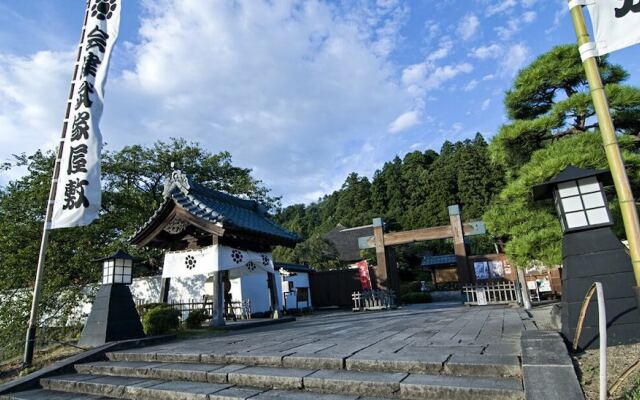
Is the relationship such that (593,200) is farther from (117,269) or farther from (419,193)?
(419,193)

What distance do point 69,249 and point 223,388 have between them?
12.1m

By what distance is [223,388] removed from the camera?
3648 millimetres

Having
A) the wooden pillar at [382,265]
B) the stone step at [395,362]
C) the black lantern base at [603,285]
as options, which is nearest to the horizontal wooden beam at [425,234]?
the wooden pillar at [382,265]

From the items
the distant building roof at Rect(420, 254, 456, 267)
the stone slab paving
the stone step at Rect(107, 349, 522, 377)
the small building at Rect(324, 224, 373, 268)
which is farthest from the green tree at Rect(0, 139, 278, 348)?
the distant building roof at Rect(420, 254, 456, 267)

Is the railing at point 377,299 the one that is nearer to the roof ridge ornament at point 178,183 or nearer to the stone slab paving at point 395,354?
the roof ridge ornament at point 178,183

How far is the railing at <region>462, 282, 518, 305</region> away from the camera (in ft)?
44.0

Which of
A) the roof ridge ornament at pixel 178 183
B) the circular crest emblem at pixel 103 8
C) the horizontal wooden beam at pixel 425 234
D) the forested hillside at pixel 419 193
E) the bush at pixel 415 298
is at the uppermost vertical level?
the forested hillside at pixel 419 193

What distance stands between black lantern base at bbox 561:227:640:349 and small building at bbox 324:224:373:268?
24.1 metres

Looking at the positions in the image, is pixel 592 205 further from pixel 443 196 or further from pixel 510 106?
pixel 443 196

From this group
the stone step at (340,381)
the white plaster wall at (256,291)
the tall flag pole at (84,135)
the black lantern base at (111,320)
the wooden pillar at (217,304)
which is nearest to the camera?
the stone step at (340,381)

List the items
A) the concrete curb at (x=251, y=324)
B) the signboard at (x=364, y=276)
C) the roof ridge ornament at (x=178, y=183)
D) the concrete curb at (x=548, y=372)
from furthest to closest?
the signboard at (x=364, y=276)
the roof ridge ornament at (x=178, y=183)
the concrete curb at (x=251, y=324)
the concrete curb at (x=548, y=372)

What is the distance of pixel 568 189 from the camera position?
12.8ft

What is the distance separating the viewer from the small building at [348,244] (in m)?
30.1

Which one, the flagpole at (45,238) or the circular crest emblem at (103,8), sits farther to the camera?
the circular crest emblem at (103,8)
